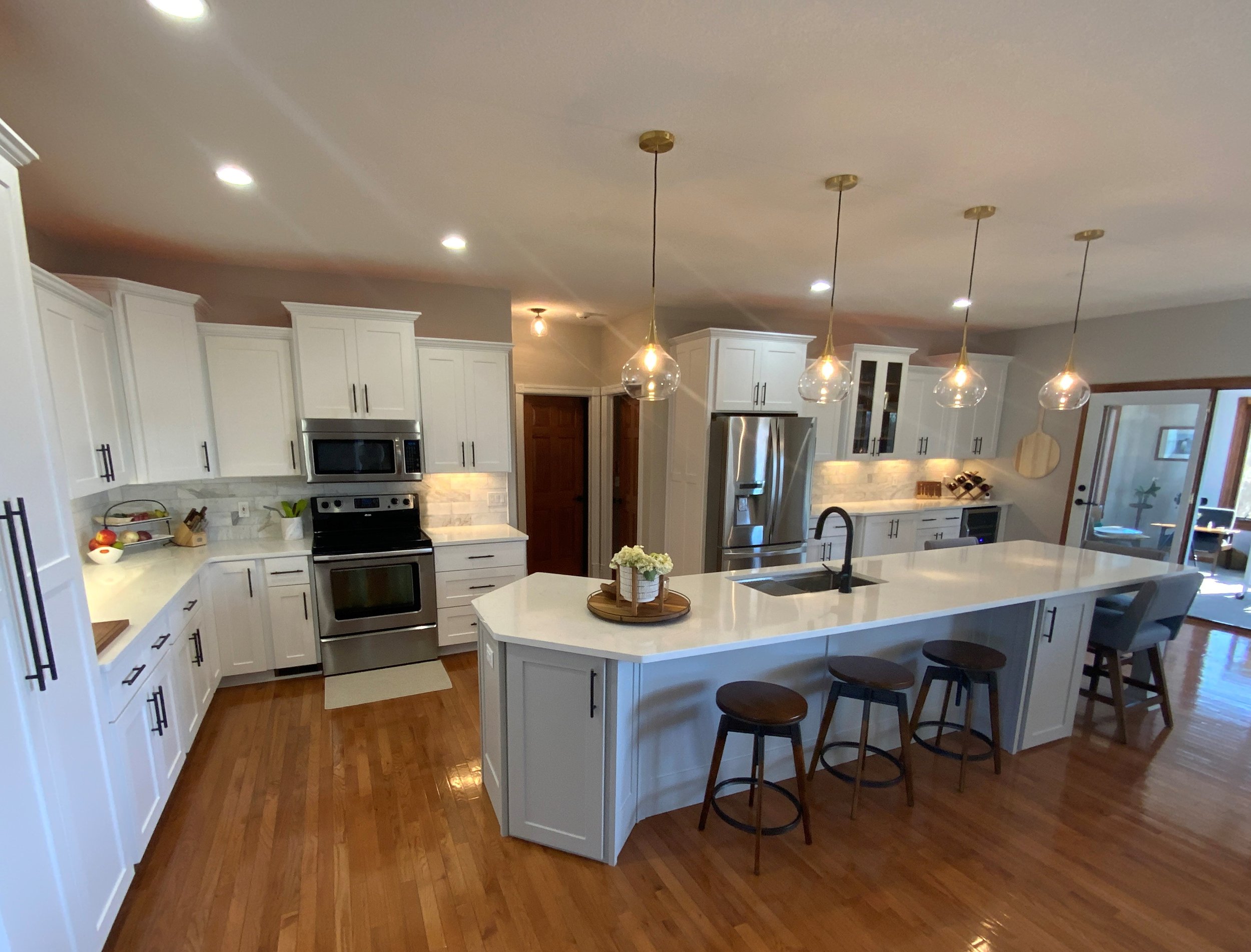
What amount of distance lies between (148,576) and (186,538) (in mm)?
687

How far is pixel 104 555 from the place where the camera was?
2873 mm

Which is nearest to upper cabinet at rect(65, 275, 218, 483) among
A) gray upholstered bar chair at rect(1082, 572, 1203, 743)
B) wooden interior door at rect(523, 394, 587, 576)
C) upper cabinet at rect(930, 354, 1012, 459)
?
wooden interior door at rect(523, 394, 587, 576)

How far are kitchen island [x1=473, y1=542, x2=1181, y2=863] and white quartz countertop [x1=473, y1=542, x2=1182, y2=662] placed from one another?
0.03 feet

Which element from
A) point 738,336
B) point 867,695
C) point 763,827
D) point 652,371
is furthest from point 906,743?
point 738,336

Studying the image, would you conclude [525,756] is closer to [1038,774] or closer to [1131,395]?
[1038,774]

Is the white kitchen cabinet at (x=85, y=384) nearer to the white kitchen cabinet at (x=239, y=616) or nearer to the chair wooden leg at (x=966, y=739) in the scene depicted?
the white kitchen cabinet at (x=239, y=616)

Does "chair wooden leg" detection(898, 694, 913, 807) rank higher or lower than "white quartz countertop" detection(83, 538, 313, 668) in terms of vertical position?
lower

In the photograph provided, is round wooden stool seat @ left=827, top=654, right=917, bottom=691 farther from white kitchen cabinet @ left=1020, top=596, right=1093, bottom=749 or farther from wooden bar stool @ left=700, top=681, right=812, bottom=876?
white kitchen cabinet @ left=1020, top=596, right=1093, bottom=749

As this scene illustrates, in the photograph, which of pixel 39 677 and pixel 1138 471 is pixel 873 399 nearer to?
pixel 1138 471

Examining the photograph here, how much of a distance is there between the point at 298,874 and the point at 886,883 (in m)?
2.20

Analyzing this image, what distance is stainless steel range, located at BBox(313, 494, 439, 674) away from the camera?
11.3ft

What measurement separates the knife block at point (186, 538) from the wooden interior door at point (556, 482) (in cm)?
272

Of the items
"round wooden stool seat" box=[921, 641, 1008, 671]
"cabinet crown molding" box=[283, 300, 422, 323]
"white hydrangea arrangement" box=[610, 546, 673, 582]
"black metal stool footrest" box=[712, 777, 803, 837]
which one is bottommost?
"black metal stool footrest" box=[712, 777, 803, 837]

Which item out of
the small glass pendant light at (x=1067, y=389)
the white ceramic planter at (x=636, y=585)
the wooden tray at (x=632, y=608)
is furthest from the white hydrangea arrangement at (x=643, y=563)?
the small glass pendant light at (x=1067, y=389)
